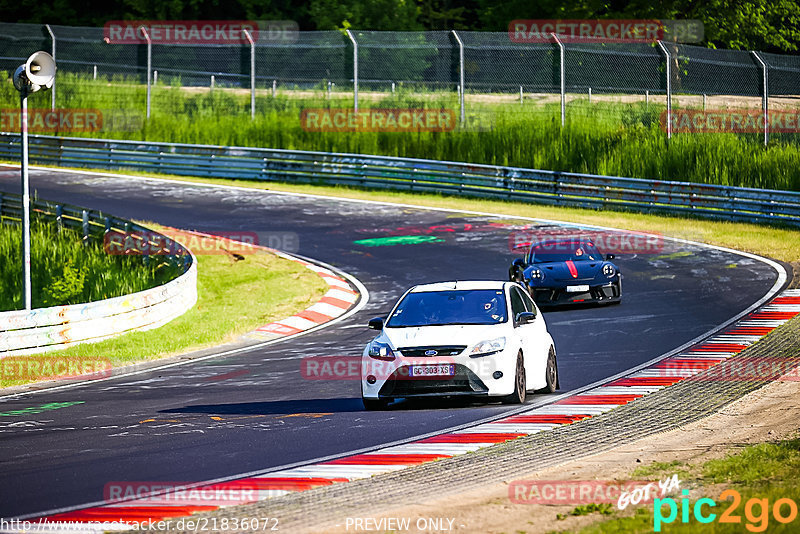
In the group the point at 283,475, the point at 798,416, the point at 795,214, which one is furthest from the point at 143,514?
the point at 795,214

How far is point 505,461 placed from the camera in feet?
31.8

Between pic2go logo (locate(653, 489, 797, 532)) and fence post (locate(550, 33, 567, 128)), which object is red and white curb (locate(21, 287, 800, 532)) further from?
fence post (locate(550, 33, 567, 128))

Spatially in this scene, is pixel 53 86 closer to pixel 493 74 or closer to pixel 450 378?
pixel 493 74

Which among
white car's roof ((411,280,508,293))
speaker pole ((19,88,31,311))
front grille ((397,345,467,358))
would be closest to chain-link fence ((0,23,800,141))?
speaker pole ((19,88,31,311))

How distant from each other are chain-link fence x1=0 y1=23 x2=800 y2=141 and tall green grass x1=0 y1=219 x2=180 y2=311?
14111 mm

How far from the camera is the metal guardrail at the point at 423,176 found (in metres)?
29.6

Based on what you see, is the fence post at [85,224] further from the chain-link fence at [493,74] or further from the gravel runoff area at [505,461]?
the gravel runoff area at [505,461]

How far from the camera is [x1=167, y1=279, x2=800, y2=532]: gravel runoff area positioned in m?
8.12

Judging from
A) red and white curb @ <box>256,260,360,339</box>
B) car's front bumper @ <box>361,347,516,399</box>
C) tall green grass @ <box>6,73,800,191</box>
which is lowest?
red and white curb @ <box>256,260,360,339</box>

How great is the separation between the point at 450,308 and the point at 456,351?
1123 millimetres

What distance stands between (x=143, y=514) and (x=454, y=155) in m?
29.8

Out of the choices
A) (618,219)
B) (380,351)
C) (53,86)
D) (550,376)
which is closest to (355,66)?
(618,219)

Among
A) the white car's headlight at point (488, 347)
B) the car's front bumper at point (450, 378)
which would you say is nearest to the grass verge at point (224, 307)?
the car's front bumper at point (450, 378)

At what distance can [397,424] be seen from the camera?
11594mm
